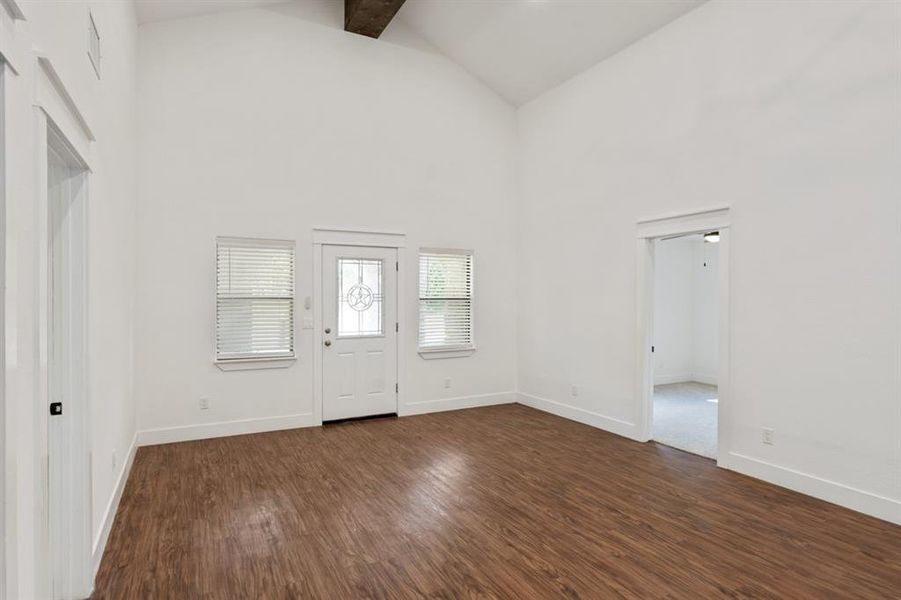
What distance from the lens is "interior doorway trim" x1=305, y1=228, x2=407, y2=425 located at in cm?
562

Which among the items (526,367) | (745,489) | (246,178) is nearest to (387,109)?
(246,178)

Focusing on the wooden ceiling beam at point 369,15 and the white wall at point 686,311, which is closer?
the wooden ceiling beam at point 369,15

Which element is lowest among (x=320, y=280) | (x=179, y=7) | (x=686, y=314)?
(x=686, y=314)

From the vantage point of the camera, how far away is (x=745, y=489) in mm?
3807

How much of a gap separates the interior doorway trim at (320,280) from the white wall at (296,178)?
3.0 inches

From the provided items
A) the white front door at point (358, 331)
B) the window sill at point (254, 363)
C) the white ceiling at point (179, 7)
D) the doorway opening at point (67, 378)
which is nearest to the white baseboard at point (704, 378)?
the white front door at point (358, 331)

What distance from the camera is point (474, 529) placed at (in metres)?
3.13

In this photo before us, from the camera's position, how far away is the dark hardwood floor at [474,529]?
254 cm

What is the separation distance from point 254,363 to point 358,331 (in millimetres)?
1208

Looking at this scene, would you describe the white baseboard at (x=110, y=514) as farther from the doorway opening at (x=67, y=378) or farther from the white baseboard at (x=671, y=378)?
the white baseboard at (x=671, y=378)

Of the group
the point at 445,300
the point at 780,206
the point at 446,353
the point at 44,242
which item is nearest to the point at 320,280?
the point at 445,300

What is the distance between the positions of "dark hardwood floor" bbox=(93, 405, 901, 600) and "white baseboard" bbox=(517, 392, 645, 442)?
0.39m

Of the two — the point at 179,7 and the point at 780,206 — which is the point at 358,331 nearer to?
the point at 179,7

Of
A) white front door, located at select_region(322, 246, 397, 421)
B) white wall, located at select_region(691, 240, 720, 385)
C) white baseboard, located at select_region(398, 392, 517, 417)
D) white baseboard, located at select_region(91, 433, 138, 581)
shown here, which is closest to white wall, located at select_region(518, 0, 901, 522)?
white baseboard, located at select_region(398, 392, 517, 417)
